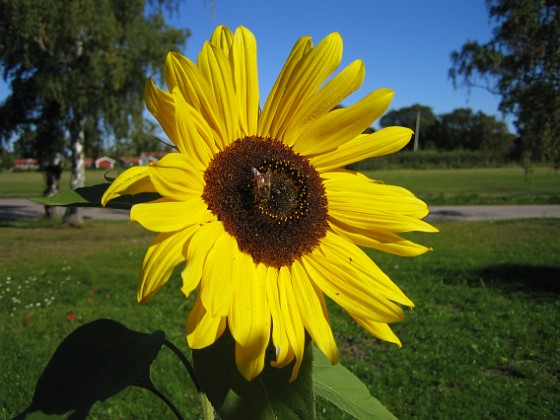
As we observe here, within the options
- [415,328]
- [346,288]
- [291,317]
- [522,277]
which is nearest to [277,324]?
[291,317]

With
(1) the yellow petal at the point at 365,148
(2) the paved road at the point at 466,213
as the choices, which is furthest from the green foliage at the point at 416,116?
(1) the yellow petal at the point at 365,148

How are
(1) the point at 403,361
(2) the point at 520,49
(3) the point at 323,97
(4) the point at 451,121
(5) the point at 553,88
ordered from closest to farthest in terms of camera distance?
(3) the point at 323,97
(1) the point at 403,361
(5) the point at 553,88
(2) the point at 520,49
(4) the point at 451,121

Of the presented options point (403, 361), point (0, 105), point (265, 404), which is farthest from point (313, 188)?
point (0, 105)

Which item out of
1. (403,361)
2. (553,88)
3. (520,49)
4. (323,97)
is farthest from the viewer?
(520,49)

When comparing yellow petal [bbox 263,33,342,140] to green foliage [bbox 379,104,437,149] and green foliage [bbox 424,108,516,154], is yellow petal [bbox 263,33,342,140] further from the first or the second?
green foliage [bbox 379,104,437,149]

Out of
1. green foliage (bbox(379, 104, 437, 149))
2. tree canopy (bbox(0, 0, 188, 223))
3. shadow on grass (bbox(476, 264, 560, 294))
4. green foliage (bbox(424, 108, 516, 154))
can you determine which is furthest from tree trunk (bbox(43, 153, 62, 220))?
green foliage (bbox(379, 104, 437, 149))

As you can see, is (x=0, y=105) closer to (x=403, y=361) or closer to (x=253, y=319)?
(x=403, y=361)
